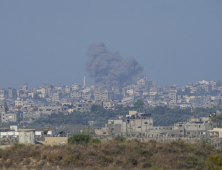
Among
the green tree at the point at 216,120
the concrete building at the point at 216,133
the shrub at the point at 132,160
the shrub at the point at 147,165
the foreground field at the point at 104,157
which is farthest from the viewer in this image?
the green tree at the point at 216,120

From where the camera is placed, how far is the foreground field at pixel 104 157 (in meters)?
18.6

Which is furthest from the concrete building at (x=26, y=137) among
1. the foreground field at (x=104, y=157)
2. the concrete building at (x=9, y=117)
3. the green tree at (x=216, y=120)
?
the concrete building at (x=9, y=117)

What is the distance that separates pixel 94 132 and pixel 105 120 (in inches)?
2012

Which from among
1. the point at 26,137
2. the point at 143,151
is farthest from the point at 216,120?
Result: the point at 143,151

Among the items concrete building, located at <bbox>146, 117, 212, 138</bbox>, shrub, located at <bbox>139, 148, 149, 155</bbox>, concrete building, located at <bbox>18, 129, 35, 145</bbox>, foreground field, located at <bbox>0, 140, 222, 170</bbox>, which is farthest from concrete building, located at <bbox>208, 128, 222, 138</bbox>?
shrub, located at <bbox>139, 148, 149, 155</bbox>

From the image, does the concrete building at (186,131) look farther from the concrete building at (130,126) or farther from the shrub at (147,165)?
the shrub at (147,165)

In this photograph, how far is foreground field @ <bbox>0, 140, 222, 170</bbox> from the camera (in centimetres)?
1859

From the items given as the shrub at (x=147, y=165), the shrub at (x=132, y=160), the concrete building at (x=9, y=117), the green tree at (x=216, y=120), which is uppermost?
the concrete building at (x=9, y=117)

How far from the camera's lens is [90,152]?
19.6m

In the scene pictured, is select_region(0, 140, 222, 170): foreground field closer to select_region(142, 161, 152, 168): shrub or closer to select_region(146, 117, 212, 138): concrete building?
select_region(142, 161, 152, 168): shrub

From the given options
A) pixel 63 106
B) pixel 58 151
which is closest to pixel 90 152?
pixel 58 151

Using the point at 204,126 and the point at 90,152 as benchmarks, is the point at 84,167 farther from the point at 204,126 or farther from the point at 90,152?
the point at 204,126

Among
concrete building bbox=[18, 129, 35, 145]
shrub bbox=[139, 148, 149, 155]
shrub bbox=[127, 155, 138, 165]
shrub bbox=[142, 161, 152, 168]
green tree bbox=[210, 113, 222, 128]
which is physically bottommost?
shrub bbox=[142, 161, 152, 168]

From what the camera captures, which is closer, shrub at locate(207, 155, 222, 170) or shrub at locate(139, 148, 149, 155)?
shrub at locate(207, 155, 222, 170)
